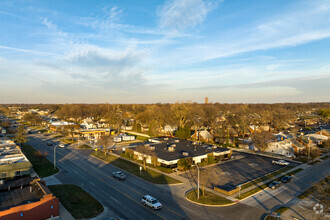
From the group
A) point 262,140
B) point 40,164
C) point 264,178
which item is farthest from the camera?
point 262,140

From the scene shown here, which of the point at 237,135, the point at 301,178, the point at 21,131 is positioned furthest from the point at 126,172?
the point at 237,135

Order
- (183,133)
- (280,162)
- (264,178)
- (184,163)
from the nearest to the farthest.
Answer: (264,178) < (184,163) < (280,162) < (183,133)

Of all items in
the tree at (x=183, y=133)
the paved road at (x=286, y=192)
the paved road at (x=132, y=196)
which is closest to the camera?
the paved road at (x=132, y=196)

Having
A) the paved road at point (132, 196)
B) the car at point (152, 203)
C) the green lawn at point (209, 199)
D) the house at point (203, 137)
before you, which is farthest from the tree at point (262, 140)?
the car at point (152, 203)

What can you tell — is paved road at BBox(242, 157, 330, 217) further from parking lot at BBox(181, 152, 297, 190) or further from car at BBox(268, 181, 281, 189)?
parking lot at BBox(181, 152, 297, 190)

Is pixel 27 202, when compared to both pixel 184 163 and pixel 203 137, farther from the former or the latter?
pixel 203 137

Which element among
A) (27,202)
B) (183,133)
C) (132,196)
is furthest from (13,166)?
(183,133)

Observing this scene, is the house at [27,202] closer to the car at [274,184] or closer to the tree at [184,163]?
the tree at [184,163]
